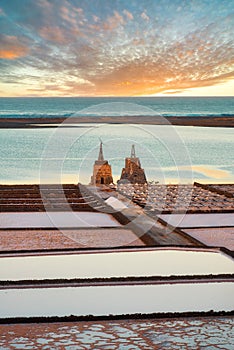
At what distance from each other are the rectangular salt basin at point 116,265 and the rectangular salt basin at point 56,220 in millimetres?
1249

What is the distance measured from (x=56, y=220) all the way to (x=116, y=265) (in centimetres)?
196

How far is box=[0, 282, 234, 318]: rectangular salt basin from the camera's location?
275 cm

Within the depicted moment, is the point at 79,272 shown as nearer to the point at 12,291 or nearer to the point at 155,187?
the point at 12,291

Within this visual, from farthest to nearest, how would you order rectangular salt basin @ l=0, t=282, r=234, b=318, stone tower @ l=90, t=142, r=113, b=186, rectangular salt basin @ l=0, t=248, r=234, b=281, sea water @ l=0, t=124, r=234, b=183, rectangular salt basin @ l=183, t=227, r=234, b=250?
sea water @ l=0, t=124, r=234, b=183 → stone tower @ l=90, t=142, r=113, b=186 → rectangular salt basin @ l=183, t=227, r=234, b=250 → rectangular salt basin @ l=0, t=248, r=234, b=281 → rectangular salt basin @ l=0, t=282, r=234, b=318

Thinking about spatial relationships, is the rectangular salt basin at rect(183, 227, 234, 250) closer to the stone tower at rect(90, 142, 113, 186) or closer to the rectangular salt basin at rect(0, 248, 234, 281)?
the rectangular salt basin at rect(0, 248, 234, 281)

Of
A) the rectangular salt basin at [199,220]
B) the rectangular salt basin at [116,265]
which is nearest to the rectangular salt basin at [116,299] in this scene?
the rectangular salt basin at [116,265]

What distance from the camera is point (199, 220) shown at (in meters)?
5.59

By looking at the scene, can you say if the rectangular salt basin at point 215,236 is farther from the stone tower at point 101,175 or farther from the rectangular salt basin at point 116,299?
the stone tower at point 101,175

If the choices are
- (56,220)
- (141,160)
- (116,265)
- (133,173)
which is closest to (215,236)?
(116,265)

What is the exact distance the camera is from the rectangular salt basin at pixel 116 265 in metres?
3.49

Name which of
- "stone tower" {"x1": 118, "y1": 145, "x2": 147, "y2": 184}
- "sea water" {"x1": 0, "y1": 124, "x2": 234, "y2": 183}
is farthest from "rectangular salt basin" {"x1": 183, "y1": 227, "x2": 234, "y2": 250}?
"stone tower" {"x1": 118, "y1": 145, "x2": 147, "y2": 184}

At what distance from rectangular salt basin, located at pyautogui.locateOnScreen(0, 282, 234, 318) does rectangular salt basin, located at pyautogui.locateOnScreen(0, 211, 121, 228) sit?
2.10m

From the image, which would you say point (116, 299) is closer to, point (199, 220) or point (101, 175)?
point (199, 220)

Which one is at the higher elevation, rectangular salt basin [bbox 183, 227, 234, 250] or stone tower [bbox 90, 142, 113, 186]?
stone tower [bbox 90, 142, 113, 186]
